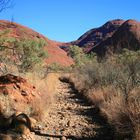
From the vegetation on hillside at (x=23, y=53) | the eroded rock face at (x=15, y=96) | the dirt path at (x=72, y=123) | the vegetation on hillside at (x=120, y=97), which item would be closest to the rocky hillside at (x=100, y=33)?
the vegetation on hillside at (x=23, y=53)

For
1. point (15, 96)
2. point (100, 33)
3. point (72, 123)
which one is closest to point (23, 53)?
point (15, 96)

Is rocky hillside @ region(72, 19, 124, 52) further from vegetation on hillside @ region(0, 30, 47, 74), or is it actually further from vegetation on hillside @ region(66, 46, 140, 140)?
vegetation on hillside @ region(66, 46, 140, 140)

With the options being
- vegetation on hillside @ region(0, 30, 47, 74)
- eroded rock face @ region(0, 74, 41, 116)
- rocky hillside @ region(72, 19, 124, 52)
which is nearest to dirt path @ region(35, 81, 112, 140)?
eroded rock face @ region(0, 74, 41, 116)

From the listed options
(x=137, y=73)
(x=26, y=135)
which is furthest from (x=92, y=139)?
(x=137, y=73)

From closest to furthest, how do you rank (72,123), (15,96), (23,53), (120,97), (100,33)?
(72,123) → (120,97) → (15,96) → (23,53) → (100,33)

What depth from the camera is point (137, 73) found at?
15352mm

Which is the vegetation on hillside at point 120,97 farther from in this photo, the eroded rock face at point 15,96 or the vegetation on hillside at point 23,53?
the vegetation on hillside at point 23,53

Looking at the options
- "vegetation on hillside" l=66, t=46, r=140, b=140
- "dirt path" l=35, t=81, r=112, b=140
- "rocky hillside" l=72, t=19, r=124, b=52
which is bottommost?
"dirt path" l=35, t=81, r=112, b=140

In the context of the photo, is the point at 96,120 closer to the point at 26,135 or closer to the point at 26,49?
the point at 26,135

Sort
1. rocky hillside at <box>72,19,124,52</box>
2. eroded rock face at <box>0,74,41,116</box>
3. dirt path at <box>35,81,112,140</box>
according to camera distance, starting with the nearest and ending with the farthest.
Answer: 1. dirt path at <box>35,81,112,140</box>
2. eroded rock face at <box>0,74,41,116</box>
3. rocky hillside at <box>72,19,124,52</box>

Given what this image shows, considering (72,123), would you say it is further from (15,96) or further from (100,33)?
(100,33)

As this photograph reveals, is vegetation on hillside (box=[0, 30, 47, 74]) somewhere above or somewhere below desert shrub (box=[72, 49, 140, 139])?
above

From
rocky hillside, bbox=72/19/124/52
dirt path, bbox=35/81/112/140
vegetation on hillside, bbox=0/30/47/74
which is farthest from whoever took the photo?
rocky hillside, bbox=72/19/124/52

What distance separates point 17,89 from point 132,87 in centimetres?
419
